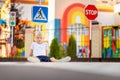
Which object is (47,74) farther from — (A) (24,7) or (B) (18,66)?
(A) (24,7)

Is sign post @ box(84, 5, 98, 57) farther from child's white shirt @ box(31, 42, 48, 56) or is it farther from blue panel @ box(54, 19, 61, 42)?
child's white shirt @ box(31, 42, 48, 56)

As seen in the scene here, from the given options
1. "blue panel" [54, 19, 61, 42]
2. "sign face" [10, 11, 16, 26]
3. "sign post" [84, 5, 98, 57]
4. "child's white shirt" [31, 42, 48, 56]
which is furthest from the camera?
"blue panel" [54, 19, 61, 42]

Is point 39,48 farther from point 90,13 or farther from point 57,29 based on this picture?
point 57,29

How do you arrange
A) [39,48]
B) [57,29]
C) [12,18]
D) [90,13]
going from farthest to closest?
[57,29], [12,18], [90,13], [39,48]

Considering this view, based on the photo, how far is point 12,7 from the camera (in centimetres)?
1126

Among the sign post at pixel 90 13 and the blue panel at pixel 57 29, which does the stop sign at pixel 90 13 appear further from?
the blue panel at pixel 57 29

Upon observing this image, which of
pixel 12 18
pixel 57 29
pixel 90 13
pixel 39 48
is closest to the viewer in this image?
pixel 39 48

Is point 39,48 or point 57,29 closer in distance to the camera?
point 39,48

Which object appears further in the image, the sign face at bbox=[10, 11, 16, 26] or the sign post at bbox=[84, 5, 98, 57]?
the sign face at bbox=[10, 11, 16, 26]

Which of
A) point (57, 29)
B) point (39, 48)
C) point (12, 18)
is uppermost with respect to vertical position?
point (12, 18)

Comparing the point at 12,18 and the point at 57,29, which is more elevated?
the point at 12,18

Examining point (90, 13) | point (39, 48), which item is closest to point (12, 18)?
point (90, 13)

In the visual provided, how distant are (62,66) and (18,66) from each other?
4 cm

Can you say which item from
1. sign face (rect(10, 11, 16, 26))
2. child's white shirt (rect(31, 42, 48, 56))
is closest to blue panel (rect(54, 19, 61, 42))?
sign face (rect(10, 11, 16, 26))
